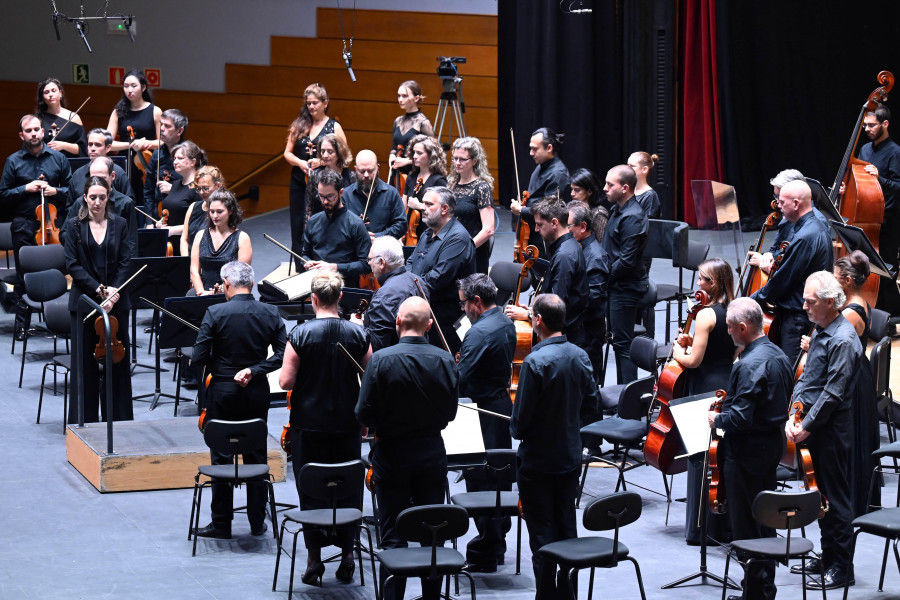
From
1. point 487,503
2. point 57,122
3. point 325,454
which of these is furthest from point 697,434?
point 57,122

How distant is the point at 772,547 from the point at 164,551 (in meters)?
2.60

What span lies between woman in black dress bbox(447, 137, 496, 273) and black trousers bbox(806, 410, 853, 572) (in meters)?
2.95

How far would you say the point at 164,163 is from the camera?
865cm

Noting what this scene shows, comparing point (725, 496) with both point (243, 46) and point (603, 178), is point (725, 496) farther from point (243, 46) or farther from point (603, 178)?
point (243, 46)

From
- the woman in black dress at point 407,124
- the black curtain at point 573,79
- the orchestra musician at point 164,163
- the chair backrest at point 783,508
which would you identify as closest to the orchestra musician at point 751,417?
the chair backrest at point 783,508

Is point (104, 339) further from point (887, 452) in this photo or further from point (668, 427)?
point (887, 452)

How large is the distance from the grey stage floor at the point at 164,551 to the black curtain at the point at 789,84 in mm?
6235

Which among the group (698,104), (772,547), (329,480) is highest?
(698,104)

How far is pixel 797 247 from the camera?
6.32 metres

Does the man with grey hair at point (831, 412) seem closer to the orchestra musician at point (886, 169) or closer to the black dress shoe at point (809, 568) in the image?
the black dress shoe at point (809, 568)

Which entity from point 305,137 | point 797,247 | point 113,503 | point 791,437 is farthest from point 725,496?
point 305,137

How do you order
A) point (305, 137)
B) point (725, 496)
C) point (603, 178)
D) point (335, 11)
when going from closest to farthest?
point (725, 496)
point (305, 137)
point (603, 178)
point (335, 11)

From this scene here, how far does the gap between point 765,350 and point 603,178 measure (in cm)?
742

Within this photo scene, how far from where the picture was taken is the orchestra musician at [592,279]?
676 cm
